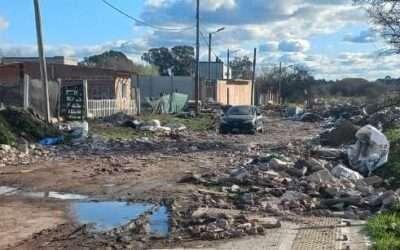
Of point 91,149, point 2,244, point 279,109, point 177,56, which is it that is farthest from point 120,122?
point 177,56

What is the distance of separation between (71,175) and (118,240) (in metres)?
8.02

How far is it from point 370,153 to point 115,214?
9971 millimetres

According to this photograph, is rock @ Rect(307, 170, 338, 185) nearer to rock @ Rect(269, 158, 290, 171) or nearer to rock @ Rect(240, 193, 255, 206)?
rock @ Rect(269, 158, 290, 171)

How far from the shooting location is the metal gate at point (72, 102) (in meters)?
33.2

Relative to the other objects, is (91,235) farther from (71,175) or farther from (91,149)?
(91,149)

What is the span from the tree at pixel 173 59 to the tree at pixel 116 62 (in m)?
8.57

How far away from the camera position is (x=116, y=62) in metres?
99.4

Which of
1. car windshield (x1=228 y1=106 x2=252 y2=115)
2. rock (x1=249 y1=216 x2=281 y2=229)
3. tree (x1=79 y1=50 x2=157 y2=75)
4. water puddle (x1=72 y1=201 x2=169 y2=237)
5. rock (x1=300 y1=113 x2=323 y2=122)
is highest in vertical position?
tree (x1=79 y1=50 x2=157 y2=75)

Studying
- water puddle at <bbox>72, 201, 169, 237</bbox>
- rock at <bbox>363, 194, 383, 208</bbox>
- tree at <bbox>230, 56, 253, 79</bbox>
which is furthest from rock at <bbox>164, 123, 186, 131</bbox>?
tree at <bbox>230, 56, 253, 79</bbox>

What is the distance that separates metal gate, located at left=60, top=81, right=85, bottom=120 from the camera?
33188 mm

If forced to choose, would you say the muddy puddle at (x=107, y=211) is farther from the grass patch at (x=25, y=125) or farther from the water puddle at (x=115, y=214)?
the grass patch at (x=25, y=125)

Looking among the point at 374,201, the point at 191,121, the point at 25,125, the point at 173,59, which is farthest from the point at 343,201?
the point at 173,59

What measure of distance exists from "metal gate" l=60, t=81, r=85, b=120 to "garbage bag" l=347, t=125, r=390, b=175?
56.9 ft

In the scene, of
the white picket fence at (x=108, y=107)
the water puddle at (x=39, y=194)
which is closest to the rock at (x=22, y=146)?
the water puddle at (x=39, y=194)
